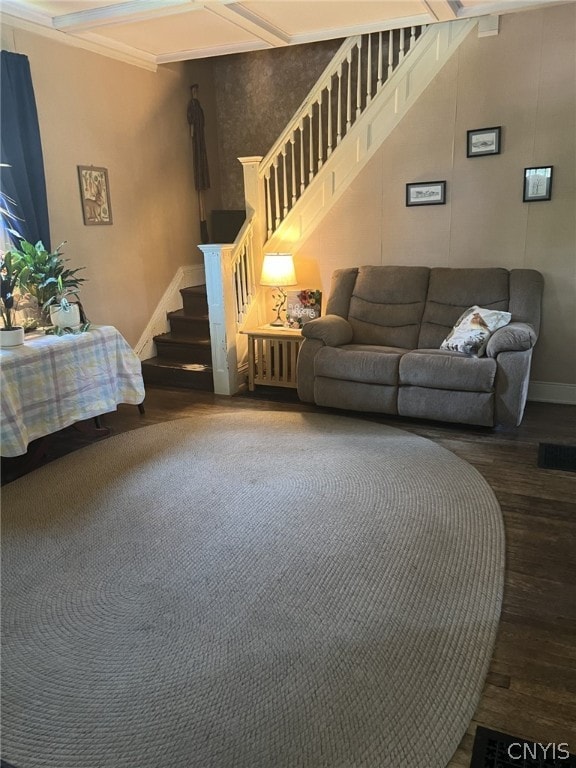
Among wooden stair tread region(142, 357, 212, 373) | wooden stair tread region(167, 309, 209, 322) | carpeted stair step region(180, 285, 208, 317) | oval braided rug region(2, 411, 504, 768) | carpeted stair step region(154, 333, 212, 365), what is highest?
carpeted stair step region(180, 285, 208, 317)

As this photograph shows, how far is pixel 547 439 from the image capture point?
134 inches

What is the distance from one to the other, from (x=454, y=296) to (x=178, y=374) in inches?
91.7

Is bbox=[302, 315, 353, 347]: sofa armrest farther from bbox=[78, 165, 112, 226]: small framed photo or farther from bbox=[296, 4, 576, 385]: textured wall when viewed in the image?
bbox=[78, 165, 112, 226]: small framed photo

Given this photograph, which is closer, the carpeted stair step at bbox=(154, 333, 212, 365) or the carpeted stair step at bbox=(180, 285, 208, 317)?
the carpeted stair step at bbox=(154, 333, 212, 365)

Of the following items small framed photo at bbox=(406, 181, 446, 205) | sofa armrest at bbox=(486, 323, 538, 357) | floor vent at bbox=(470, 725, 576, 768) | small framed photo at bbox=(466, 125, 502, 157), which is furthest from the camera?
small framed photo at bbox=(406, 181, 446, 205)

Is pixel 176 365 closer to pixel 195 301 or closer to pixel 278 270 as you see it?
pixel 195 301

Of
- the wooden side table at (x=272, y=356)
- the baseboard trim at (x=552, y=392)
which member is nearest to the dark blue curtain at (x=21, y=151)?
the wooden side table at (x=272, y=356)

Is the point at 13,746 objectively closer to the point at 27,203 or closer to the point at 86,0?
the point at 27,203

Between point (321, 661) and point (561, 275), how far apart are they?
129 inches

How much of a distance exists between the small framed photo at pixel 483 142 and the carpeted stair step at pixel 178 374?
260cm

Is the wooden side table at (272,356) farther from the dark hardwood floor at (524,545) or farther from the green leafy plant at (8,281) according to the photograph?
the green leafy plant at (8,281)

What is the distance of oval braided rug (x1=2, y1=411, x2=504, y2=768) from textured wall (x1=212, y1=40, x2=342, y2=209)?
3.68 meters

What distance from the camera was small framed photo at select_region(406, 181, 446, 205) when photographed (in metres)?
4.17

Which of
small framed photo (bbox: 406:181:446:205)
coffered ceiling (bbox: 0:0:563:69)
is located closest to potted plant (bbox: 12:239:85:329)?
coffered ceiling (bbox: 0:0:563:69)
